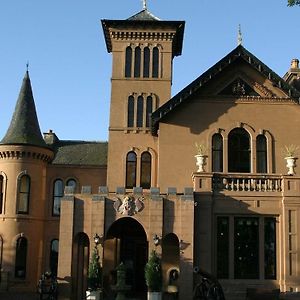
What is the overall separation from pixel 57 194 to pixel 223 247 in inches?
603

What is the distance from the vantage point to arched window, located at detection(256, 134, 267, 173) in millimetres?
28828

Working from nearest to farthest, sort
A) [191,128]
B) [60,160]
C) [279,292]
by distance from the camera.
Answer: [279,292] → [191,128] → [60,160]

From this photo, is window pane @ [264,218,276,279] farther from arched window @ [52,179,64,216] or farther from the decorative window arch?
arched window @ [52,179,64,216]

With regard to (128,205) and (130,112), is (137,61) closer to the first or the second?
(130,112)

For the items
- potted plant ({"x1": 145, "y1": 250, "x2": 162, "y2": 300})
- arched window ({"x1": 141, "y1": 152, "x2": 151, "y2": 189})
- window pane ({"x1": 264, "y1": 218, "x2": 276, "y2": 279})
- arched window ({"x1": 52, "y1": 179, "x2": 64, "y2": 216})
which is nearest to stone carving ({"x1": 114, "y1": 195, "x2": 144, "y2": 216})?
potted plant ({"x1": 145, "y1": 250, "x2": 162, "y2": 300})

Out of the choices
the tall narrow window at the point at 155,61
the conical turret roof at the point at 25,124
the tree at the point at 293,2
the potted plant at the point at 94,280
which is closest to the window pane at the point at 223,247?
the potted plant at the point at 94,280

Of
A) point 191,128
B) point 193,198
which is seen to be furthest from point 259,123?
point 193,198

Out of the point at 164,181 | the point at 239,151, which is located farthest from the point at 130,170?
the point at 239,151

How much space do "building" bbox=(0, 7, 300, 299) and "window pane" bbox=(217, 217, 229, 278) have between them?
0.14ft

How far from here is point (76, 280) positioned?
1027 inches

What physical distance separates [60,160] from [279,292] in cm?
1956

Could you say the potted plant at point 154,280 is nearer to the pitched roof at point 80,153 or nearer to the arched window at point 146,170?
the arched window at point 146,170

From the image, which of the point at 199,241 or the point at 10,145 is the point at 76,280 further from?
the point at 10,145

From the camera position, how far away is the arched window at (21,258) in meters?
34.8
